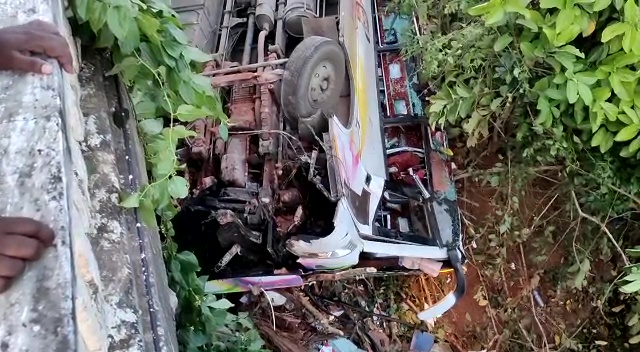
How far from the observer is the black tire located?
4238mm

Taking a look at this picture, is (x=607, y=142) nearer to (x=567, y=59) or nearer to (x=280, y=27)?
(x=567, y=59)

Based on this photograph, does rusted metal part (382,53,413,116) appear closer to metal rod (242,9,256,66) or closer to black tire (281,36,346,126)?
black tire (281,36,346,126)

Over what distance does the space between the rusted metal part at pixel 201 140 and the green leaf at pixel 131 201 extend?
7.86 feet

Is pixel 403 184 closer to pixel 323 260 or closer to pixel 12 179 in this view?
pixel 323 260

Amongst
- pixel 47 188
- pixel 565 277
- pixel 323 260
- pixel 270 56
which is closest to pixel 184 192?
pixel 47 188

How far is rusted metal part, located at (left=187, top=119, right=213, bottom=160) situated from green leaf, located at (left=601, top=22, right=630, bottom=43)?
2.55 m

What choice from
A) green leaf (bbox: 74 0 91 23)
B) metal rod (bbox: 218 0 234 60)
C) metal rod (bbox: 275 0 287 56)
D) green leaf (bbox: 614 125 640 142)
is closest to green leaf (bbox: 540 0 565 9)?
green leaf (bbox: 614 125 640 142)

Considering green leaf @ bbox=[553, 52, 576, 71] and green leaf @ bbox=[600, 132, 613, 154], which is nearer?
green leaf @ bbox=[553, 52, 576, 71]

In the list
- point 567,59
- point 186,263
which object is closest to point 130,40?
point 186,263

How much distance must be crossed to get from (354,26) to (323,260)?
6.30ft

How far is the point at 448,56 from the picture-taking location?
4.70m

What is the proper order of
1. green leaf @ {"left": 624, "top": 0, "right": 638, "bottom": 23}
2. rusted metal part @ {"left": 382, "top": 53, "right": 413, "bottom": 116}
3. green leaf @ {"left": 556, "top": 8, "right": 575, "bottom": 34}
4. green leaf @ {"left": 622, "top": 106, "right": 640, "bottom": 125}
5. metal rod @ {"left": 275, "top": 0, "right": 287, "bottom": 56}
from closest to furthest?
green leaf @ {"left": 624, "top": 0, "right": 638, "bottom": 23} < green leaf @ {"left": 556, "top": 8, "right": 575, "bottom": 34} < green leaf @ {"left": 622, "top": 106, "right": 640, "bottom": 125} < metal rod @ {"left": 275, "top": 0, "right": 287, "bottom": 56} < rusted metal part @ {"left": 382, "top": 53, "right": 413, "bottom": 116}

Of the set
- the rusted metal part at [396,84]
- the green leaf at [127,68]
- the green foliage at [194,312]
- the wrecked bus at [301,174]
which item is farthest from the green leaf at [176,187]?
the rusted metal part at [396,84]

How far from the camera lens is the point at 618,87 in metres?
3.49
